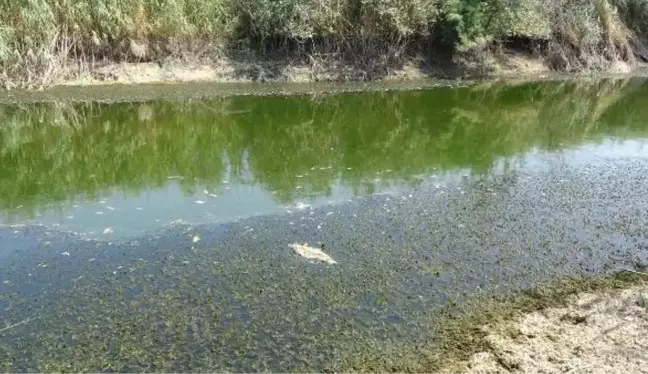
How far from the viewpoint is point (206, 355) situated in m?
5.34

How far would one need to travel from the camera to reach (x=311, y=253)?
7.28 meters

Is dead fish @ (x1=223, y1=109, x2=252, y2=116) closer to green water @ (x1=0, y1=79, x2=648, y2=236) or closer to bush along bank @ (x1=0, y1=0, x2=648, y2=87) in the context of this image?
green water @ (x1=0, y1=79, x2=648, y2=236)

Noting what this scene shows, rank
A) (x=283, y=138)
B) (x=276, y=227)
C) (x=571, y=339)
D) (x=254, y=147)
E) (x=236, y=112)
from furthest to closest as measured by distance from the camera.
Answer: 1. (x=236, y=112)
2. (x=283, y=138)
3. (x=254, y=147)
4. (x=276, y=227)
5. (x=571, y=339)

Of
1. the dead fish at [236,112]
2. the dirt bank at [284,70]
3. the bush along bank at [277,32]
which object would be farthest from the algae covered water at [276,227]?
the bush along bank at [277,32]

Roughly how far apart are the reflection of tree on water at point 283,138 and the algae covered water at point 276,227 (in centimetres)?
7

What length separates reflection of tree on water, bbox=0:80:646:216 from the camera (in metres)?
9.95

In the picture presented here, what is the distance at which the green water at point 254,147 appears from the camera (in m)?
8.84

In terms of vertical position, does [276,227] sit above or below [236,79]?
below

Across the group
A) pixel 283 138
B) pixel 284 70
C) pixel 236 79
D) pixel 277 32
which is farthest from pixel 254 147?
pixel 277 32

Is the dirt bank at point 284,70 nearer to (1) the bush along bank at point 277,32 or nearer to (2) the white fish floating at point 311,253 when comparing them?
(1) the bush along bank at point 277,32

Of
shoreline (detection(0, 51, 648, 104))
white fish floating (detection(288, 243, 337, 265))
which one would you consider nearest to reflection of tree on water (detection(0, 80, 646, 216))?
shoreline (detection(0, 51, 648, 104))

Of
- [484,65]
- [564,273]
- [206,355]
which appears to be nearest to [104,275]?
[206,355]

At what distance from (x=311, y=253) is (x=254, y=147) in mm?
4950

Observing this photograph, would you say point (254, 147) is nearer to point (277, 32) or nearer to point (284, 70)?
point (284, 70)
